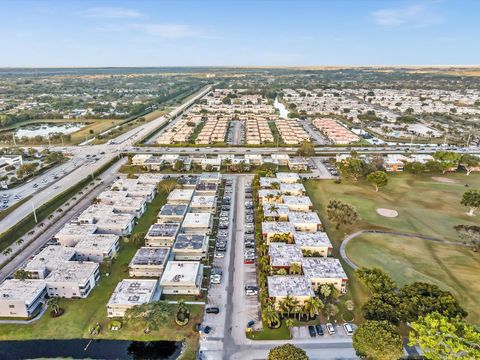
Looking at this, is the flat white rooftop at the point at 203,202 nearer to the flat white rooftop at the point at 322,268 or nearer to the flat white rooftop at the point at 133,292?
the flat white rooftop at the point at 133,292

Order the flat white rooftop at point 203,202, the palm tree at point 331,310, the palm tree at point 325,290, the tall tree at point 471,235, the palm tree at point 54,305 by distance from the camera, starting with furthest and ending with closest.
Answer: the flat white rooftop at point 203,202, the tall tree at point 471,235, the palm tree at point 325,290, the palm tree at point 54,305, the palm tree at point 331,310

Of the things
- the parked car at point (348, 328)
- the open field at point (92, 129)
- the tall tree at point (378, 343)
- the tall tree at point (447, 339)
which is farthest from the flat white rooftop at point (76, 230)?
the open field at point (92, 129)

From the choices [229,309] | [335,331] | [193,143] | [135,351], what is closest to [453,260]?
[335,331]

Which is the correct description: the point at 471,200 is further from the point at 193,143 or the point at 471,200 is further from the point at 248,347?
the point at 193,143

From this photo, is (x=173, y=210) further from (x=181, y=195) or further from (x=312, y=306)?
(x=312, y=306)

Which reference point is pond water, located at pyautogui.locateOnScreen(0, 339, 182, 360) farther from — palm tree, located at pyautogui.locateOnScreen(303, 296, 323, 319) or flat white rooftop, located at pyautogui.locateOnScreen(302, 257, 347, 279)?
flat white rooftop, located at pyautogui.locateOnScreen(302, 257, 347, 279)

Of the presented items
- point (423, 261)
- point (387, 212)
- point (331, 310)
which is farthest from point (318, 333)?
point (387, 212)

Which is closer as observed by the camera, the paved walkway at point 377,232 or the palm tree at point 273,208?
the paved walkway at point 377,232
